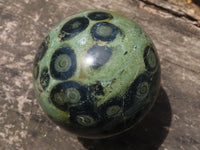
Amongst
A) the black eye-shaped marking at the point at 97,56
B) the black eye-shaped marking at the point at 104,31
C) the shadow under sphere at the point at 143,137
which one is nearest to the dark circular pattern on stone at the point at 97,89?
Answer: the black eye-shaped marking at the point at 97,56

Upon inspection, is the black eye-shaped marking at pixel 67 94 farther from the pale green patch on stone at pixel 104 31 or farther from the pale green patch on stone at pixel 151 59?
the pale green patch on stone at pixel 151 59

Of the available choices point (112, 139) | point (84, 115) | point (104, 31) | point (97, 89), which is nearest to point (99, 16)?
point (104, 31)

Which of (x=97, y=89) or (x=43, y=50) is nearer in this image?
(x=97, y=89)

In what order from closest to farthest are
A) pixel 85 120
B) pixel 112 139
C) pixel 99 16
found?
pixel 85 120
pixel 99 16
pixel 112 139

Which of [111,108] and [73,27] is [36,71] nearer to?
[73,27]

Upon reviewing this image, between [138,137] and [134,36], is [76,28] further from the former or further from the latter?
[138,137]

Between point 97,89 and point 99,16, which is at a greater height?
point 99,16
